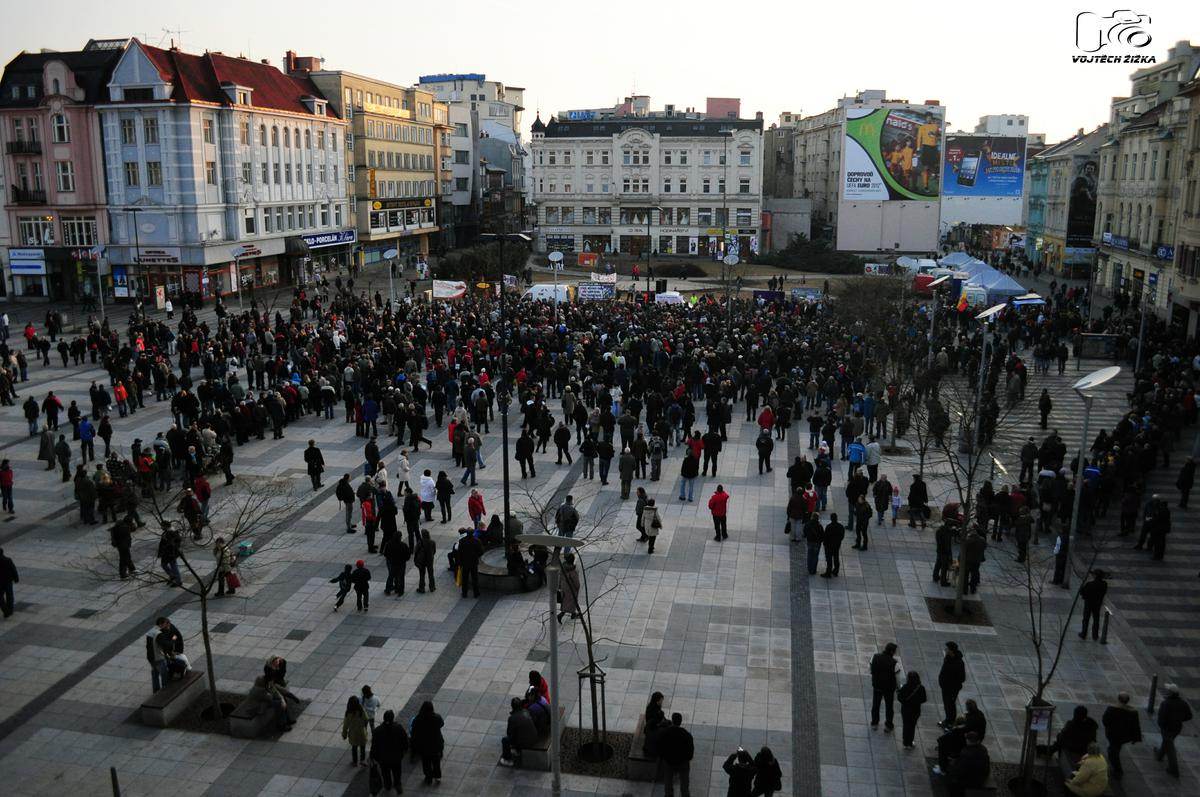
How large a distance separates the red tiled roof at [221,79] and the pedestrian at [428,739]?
49.0m

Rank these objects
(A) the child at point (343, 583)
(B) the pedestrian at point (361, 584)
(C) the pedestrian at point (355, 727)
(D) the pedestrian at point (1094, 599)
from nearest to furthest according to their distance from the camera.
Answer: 1. (C) the pedestrian at point (355, 727)
2. (D) the pedestrian at point (1094, 599)
3. (B) the pedestrian at point (361, 584)
4. (A) the child at point (343, 583)

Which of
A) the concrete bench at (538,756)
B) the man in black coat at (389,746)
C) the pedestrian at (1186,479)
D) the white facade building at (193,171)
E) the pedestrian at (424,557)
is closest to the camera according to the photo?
the man in black coat at (389,746)

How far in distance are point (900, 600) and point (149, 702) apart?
465 inches

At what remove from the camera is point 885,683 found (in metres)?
12.6

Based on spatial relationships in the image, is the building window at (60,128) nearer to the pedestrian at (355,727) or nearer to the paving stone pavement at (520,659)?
the paving stone pavement at (520,659)

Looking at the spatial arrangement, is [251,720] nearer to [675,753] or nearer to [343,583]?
[343,583]

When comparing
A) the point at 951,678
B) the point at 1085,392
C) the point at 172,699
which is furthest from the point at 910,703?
the point at 172,699

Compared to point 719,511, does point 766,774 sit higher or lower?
lower

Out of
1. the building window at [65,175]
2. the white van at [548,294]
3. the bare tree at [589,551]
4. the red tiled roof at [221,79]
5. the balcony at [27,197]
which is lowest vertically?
the bare tree at [589,551]

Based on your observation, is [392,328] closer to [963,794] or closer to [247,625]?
[247,625]

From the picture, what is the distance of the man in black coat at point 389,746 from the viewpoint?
11242mm

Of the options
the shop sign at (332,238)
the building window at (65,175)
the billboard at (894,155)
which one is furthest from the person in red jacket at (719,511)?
the billboard at (894,155)

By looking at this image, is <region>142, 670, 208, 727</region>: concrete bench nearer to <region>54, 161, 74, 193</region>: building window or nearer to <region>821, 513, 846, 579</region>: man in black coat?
<region>821, 513, 846, 579</region>: man in black coat

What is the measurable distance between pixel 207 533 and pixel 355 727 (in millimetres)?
9642
